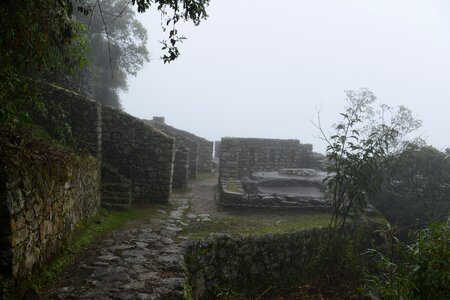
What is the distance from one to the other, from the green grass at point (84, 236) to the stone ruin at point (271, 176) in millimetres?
2628

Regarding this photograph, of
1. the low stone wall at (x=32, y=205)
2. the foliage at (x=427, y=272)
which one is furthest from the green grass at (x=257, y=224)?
the foliage at (x=427, y=272)

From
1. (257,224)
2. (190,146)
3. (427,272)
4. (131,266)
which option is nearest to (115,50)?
(190,146)

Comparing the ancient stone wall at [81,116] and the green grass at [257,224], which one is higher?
the ancient stone wall at [81,116]

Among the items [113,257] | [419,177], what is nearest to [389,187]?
[419,177]

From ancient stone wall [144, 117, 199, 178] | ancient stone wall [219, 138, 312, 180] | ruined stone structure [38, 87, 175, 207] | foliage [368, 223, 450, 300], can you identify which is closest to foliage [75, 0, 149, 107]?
ancient stone wall [144, 117, 199, 178]

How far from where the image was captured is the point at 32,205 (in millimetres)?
4633

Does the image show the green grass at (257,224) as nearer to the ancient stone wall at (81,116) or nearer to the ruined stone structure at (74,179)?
the ruined stone structure at (74,179)

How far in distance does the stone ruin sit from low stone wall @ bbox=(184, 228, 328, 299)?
82.8 inches

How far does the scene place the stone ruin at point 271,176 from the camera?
10969 mm

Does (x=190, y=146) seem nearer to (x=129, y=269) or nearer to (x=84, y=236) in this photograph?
(x=84, y=236)

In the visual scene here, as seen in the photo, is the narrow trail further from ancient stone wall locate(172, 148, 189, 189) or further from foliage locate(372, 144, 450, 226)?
foliage locate(372, 144, 450, 226)

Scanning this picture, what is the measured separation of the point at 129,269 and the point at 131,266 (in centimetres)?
13

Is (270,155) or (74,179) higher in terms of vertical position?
(270,155)

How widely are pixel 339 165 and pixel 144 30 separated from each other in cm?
1703
